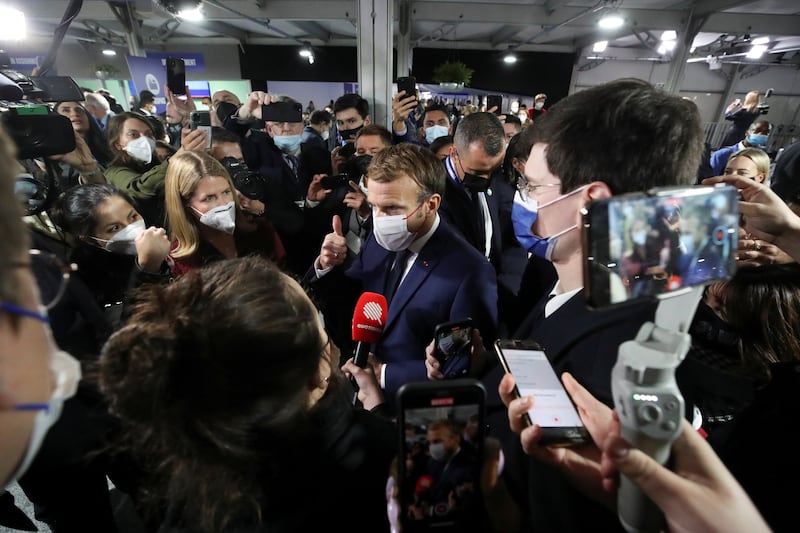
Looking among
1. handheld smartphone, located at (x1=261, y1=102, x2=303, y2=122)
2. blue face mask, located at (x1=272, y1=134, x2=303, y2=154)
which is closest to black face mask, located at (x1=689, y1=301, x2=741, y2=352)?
handheld smartphone, located at (x1=261, y1=102, x2=303, y2=122)

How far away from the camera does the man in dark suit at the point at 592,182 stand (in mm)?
754

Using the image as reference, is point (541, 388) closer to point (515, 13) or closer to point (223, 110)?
point (223, 110)

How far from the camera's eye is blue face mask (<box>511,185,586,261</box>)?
103cm

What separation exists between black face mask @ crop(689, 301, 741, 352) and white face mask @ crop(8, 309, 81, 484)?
1722mm

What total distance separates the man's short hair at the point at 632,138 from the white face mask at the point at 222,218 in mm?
1670

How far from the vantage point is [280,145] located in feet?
11.0

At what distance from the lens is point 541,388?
82 centimetres

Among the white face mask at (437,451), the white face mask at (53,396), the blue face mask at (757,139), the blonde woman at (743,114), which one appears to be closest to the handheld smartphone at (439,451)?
the white face mask at (437,451)

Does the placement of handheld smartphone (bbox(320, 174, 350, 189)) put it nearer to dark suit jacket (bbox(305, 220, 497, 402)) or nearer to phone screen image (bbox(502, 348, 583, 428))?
dark suit jacket (bbox(305, 220, 497, 402))

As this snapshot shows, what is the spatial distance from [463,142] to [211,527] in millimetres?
2503

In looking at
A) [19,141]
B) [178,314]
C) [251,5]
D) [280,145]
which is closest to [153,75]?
[251,5]

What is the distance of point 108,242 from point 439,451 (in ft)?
5.81

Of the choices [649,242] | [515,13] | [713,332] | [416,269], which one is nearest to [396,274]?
[416,269]

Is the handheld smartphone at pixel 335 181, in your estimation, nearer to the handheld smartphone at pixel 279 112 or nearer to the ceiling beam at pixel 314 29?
the handheld smartphone at pixel 279 112
